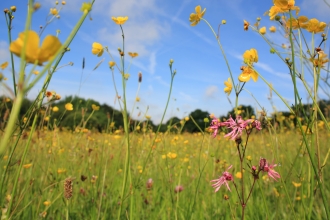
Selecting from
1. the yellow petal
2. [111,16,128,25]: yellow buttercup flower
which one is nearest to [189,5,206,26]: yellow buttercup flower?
[111,16,128,25]: yellow buttercup flower

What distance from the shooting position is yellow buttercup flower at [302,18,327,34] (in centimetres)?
78

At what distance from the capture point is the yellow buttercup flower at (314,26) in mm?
778

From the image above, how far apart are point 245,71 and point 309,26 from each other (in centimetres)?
23

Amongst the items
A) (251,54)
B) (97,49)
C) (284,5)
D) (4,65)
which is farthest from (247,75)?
(4,65)

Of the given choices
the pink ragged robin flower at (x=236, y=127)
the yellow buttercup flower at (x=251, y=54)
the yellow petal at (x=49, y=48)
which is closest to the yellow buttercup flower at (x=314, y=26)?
the yellow buttercup flower at (x=251, y=54)

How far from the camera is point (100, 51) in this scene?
0.95 meters

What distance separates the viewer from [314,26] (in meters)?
0.79

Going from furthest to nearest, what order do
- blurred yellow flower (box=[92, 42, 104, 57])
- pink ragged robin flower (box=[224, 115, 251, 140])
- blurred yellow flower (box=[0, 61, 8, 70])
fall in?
1. blurred yellow flower (box=[92, 42, 104, 57])
2. blurred yellow flower (box=[0, 61, 8, 70])
3. pink ragged robin flower (box=[224, 115, 251, 140])

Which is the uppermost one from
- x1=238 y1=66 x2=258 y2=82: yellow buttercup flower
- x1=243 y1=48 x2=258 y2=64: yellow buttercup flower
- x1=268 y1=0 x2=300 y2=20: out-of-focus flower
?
x1=268 y1=0 x2=300 y2=20: out-of-focus flower

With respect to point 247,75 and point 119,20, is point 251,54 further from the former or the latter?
point 119,20

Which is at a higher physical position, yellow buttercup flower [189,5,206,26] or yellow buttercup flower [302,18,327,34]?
yellow buttercup flower [189,5,206,26]

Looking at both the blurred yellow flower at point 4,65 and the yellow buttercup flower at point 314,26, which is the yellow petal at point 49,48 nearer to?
the blurred yellow flower at point 4,65

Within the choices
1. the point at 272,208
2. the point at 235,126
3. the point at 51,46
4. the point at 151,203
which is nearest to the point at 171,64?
the point at 235,126

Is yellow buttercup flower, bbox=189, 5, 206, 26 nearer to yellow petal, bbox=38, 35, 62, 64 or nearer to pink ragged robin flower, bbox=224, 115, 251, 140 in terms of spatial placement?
pink ragged robin flower, bbox=224, 115, 251, 140
